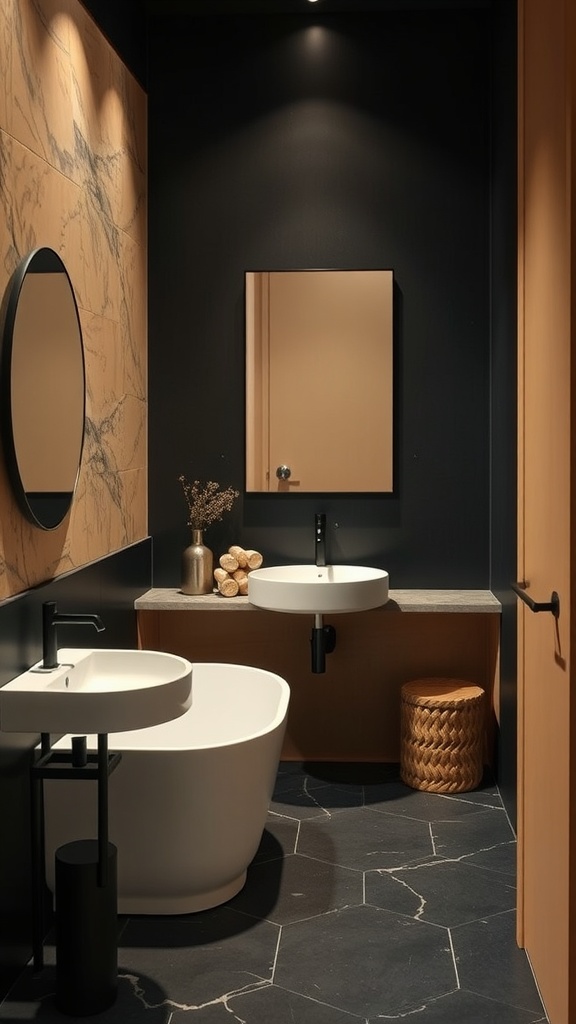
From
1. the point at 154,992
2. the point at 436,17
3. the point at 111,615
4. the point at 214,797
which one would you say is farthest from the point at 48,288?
the point at 436,17

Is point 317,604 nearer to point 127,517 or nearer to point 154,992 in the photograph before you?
point 127,517

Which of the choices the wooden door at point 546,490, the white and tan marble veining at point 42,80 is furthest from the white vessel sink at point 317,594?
the white and tan marble veining at point 42,80

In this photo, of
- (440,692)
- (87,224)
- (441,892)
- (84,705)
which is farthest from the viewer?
(440,692)

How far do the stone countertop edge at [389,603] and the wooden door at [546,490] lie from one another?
1.25 meters

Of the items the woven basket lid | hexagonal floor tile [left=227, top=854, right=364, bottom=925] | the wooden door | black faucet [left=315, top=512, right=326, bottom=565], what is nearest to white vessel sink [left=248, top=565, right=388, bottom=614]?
black faucet [left=315, top=512, right=326, bottom=565]

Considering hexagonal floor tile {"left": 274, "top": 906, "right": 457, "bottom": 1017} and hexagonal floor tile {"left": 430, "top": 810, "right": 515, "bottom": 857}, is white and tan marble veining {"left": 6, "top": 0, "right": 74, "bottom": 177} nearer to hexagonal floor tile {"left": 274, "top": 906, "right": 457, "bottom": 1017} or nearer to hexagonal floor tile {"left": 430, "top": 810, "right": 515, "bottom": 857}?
hexagonal floor tile {"left": 274, "top": 906, "right": 457, "bottom": 1017}

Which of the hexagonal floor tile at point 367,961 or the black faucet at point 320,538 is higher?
the black faucet at point 320,538

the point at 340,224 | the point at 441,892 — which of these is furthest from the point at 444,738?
the point at 340,224

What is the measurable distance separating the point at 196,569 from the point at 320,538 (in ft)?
1.69

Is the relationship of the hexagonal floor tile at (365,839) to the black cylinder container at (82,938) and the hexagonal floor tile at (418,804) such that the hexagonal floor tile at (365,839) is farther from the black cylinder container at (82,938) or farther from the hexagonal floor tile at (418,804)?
the black cylinder container at (82,938)

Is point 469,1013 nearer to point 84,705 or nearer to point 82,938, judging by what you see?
point 82,938

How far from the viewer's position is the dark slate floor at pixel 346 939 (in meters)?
2.49

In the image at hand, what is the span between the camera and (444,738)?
3.99m

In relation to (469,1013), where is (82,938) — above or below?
above
